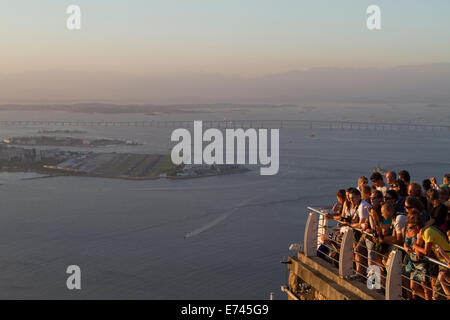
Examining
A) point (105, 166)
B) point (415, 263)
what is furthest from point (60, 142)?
point (415, 263)

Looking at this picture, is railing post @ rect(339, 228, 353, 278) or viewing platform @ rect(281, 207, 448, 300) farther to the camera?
railing post @ rect(339, 228, 353, 278)

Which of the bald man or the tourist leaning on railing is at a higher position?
the bald man

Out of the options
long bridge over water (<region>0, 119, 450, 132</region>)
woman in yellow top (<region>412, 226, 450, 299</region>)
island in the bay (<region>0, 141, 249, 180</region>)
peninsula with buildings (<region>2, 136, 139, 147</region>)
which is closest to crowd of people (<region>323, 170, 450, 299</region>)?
woman in yellow top (<region>412, 226, 450, 299</region>)

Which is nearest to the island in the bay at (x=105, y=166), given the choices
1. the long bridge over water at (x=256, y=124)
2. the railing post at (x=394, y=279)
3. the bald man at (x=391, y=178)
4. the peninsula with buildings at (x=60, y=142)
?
the peninsula with buildings at (x=60, y=142)

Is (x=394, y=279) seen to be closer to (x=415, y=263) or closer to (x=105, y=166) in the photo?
(x=415, y=263)

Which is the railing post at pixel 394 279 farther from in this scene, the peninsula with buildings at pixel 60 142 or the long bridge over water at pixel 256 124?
the long bridge over water at pixel 256 124

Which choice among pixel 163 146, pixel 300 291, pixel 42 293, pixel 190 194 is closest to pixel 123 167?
pixel 190 194

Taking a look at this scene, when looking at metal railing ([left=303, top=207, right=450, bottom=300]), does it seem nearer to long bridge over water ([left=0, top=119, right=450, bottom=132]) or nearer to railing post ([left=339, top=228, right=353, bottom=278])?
railing post ([left=339, top=228, right=353, bottom=278])

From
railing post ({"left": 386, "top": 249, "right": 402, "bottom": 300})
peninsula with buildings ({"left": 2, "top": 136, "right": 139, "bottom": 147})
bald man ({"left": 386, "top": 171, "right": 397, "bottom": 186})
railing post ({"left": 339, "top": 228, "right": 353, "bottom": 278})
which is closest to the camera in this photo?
railing post ({"left": 386, "top": 249, "right": 402, "bottom": 300})
